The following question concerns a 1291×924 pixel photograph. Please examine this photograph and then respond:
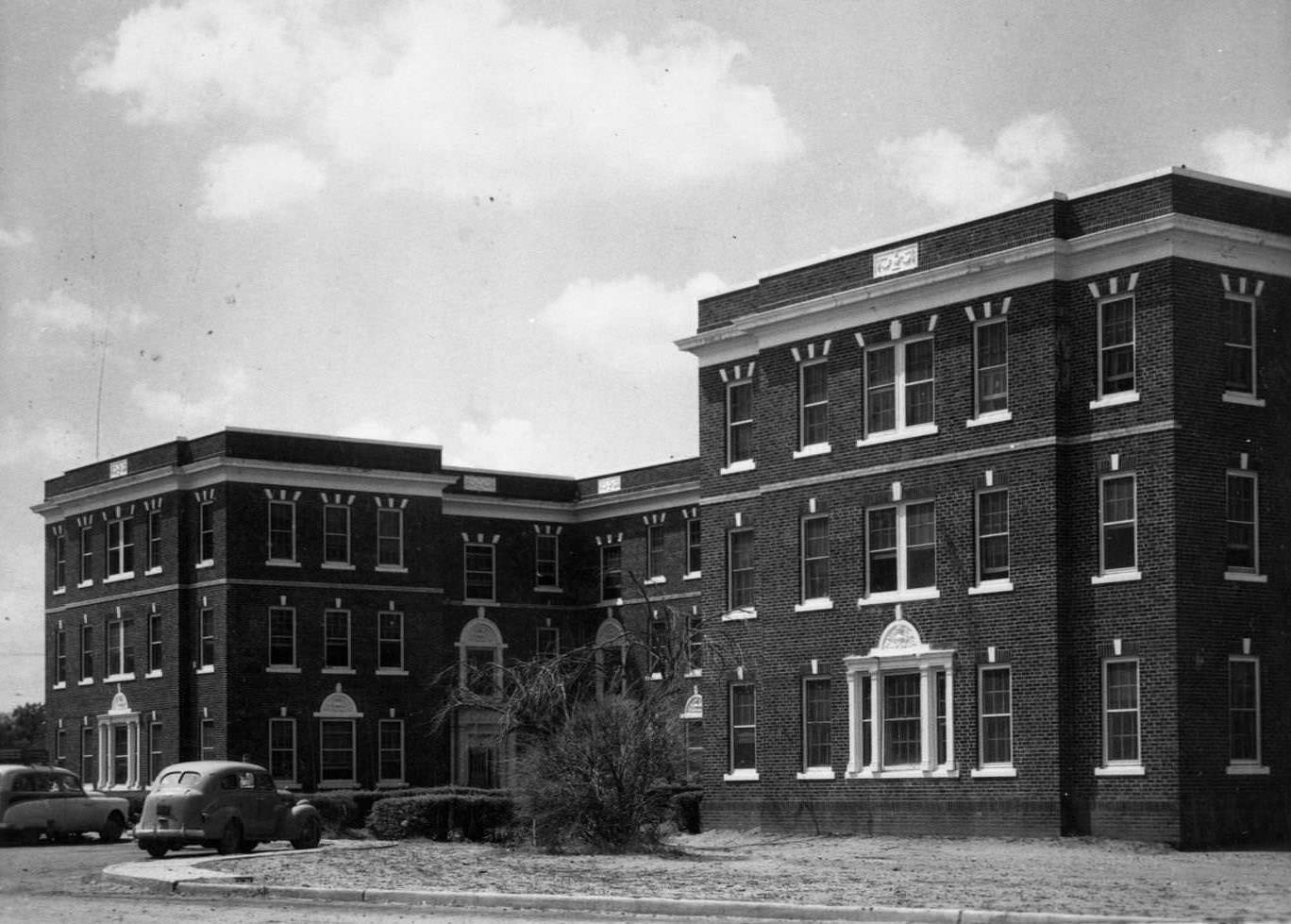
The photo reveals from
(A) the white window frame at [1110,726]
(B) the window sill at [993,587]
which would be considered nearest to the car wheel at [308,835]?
(B) the window sill at [993,587]

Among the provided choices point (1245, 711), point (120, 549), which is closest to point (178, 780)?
point (1245, 711)

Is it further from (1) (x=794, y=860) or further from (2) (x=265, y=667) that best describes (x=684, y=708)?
(1) (x=794, y=860)

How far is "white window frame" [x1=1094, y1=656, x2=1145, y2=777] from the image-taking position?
37.5 metres

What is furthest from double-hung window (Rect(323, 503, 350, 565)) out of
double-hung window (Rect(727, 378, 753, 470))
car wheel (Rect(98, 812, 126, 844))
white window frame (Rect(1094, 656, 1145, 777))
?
white window frame (Rect(1094, 656, 1145, 777))

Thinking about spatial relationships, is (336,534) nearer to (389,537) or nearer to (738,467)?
(389,537)

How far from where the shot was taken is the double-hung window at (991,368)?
40625mm

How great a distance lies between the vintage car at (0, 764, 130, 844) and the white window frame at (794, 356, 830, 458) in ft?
59.8

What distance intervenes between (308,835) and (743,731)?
11.6 meters

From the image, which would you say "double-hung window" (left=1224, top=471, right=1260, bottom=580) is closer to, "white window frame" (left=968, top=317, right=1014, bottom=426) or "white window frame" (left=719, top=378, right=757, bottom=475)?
"white window frame" (left=968, top=317, right=1014, bottom=426)

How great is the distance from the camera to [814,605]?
4450cm

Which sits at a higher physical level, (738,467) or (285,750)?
(738,467)

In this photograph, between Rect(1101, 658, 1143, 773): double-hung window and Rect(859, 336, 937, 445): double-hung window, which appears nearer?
Rect(1101, 658, 1143, 773): double-hung window

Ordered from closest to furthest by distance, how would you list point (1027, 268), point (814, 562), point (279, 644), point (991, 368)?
1. point (1027, 268)
2. point (991, 368)
3. point (814, 562)
4. point (279, 644)

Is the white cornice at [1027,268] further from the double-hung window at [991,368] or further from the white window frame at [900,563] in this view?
the white window frame at [900,563]
